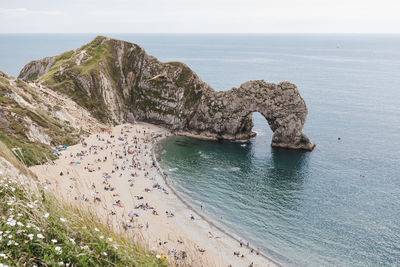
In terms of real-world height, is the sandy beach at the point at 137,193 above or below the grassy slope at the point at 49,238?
below

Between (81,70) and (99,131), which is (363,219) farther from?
(81,70)

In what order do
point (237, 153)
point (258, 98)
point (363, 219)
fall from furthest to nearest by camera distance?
point (258, 98)
point (237, 153)
point (363, 219)

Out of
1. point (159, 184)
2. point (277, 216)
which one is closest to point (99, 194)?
point (159, 184)

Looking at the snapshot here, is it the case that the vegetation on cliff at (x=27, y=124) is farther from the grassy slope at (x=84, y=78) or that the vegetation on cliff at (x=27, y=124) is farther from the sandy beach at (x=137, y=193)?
the grassy slope at (x=84, y=78)

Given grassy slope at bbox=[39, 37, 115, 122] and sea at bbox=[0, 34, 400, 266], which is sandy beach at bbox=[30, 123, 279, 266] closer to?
sea at bbox=[0, 34, 400, 266]

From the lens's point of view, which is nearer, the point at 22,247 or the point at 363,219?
the point at 22,247

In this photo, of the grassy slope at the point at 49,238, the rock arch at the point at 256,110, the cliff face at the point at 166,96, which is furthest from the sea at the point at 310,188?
the grassy slope at the point at 49,238
